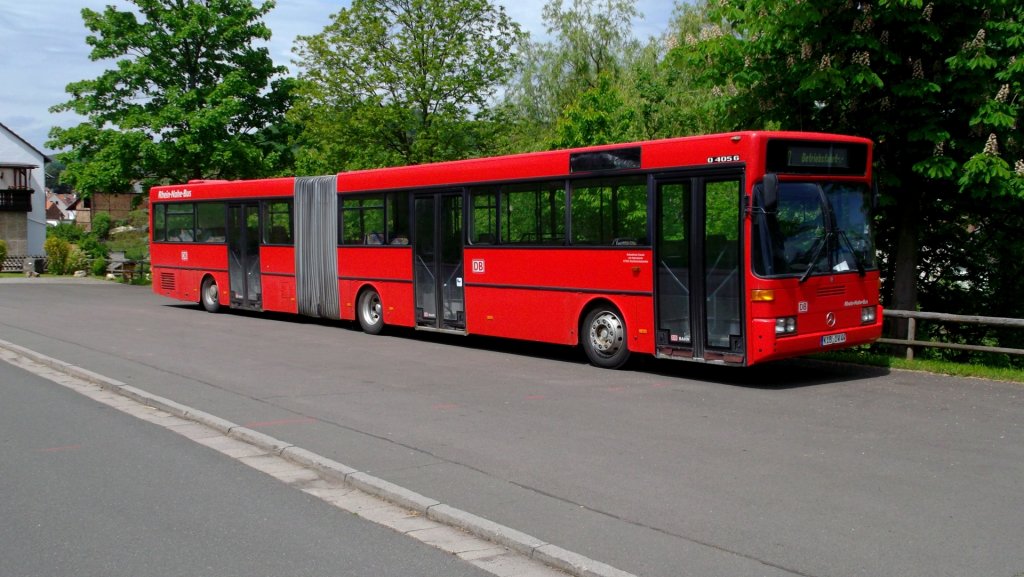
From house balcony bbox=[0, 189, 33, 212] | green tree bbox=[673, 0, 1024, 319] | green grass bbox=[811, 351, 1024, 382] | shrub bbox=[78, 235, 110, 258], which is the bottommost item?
green grass bbox=[811, 351, 1024, 382]

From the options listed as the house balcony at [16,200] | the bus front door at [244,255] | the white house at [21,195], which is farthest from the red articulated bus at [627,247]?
the house balcony at [16,200]

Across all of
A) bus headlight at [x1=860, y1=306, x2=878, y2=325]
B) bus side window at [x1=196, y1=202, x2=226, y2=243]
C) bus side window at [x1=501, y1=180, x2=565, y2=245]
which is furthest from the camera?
bus side window at [x1=196, y1=202, x2=226, y2=243]

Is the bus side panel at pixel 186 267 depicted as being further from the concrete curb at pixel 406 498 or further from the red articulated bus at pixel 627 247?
the concrete curb at pixel 406 498

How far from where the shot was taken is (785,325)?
11.8m

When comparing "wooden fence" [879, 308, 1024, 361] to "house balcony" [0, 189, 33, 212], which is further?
"house balcony" [0, 189, 33, 212]

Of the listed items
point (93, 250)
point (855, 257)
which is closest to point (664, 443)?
point (855, 257)

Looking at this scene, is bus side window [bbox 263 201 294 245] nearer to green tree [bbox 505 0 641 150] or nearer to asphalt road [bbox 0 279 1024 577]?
asphalt road [bbox 0 279 1024 577]

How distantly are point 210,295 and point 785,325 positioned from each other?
16875 mm

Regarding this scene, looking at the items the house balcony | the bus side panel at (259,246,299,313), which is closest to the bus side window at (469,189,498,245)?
the bus side panel at (259,246,299,313)

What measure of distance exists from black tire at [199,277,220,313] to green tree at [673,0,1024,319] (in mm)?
13613

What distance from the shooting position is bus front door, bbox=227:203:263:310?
22859 mm

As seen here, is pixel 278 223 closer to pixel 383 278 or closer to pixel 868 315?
pixel 383 278

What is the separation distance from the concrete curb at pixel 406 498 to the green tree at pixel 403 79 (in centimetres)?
2179

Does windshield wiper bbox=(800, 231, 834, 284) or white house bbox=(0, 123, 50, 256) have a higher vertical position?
white house bbox=(0, 123, 50, 256)
